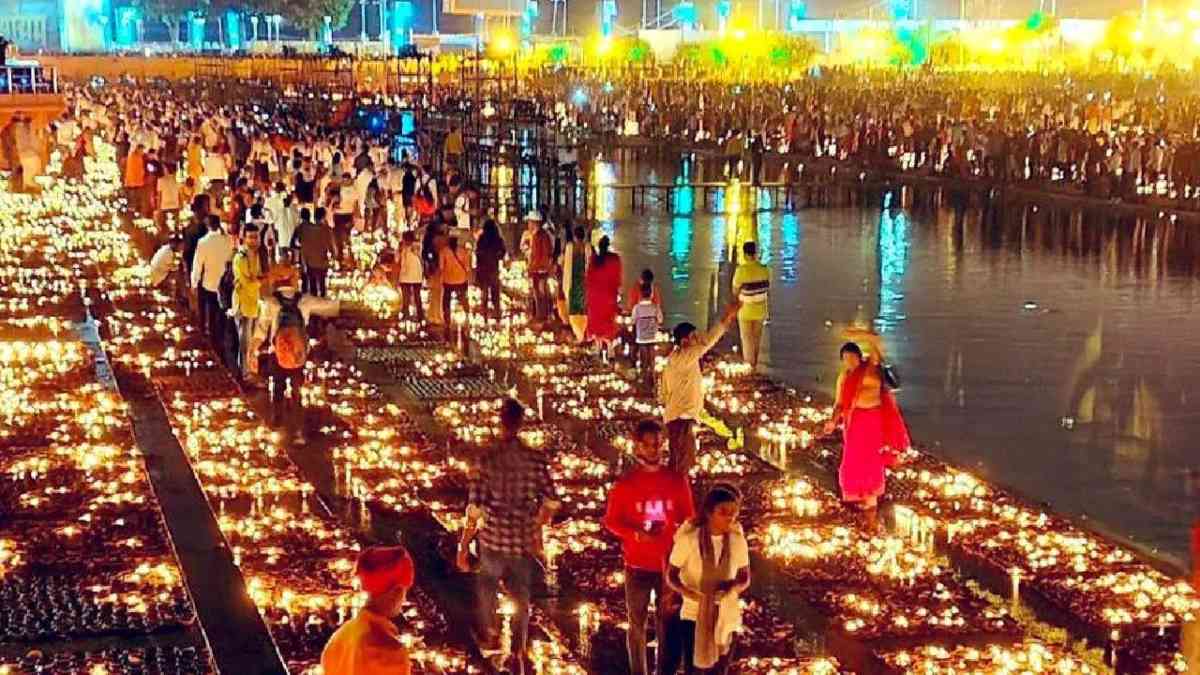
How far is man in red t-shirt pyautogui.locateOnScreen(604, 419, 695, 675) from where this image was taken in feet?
25.7

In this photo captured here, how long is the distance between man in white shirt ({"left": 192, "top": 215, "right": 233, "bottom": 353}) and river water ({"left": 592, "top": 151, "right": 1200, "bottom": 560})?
208 inches

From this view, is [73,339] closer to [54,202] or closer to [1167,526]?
[1167,526]

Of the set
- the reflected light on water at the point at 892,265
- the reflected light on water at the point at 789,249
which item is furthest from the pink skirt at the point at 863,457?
the reflected light on water at the point at 789,249

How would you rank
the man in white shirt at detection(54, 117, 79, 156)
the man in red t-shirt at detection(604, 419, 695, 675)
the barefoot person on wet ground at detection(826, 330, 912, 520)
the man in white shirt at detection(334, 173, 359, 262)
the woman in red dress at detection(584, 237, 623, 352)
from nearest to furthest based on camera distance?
the man in red t-shirt at detection(604, 419, 695, 675), the barefoot person on wet ground at detection(826, 330, 912, 520), the woman in red dress at detection(584, 237, 623, 352), the man in white shirt at detection(334, 173, 359, 262), the man in white shirt at detection(54, 117, 79, 156)

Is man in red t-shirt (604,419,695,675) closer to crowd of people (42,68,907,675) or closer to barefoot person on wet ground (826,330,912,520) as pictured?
crowd of people (42,68,907,675)

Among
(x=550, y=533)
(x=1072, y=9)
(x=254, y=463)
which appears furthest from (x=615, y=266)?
(x=1072, y=9)

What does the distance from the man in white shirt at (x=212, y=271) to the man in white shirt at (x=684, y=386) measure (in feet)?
23.2

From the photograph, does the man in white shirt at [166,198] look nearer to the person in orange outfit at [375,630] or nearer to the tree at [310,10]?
the person in orange outfit at [375,630]

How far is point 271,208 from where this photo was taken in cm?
2136

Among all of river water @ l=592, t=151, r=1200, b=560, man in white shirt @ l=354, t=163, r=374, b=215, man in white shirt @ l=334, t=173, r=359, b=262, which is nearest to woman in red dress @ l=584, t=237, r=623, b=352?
river water @ l=592, t=151, r=1200, b=560

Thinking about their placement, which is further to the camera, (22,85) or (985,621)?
(22,85)

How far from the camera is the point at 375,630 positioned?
5.71 metres

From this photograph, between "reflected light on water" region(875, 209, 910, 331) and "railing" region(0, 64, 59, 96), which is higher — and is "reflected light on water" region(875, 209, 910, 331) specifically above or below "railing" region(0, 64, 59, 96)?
below

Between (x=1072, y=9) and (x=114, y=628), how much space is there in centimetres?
9454
